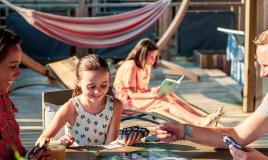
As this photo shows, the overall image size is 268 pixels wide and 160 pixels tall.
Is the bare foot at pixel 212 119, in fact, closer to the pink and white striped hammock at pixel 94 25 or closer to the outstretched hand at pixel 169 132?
the outstretched hand at pixel 169 132

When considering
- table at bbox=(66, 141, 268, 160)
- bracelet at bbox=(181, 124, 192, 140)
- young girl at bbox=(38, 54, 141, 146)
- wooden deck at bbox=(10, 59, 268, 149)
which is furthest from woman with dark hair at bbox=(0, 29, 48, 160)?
wooden deck at bbox=(10, 59, 268, 149)

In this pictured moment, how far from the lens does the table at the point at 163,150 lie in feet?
7.00

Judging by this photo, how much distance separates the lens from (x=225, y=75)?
8.65m

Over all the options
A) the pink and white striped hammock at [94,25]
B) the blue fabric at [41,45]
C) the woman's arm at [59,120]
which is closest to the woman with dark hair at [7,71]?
the woman's arm at [59,120]

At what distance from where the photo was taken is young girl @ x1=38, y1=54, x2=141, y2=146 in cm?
268

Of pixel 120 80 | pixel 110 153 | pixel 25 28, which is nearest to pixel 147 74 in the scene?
pixel 120 80

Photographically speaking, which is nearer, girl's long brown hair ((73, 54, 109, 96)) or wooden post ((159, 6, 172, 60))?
girl's long brown hair ((73, 54, 109, 96))

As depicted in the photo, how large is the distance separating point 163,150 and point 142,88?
2.61 m

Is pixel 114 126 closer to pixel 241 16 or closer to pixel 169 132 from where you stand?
pixel 169 132

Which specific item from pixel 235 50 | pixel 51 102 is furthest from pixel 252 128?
pixel 235 50

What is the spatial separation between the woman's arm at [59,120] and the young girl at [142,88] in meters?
1.86

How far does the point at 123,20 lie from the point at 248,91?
1984mm

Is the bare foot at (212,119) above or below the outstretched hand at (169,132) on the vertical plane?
below

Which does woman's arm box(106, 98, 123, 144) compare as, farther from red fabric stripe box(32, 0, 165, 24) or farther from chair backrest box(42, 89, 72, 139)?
red fabric stripe box(32, 0, 165, 24)
